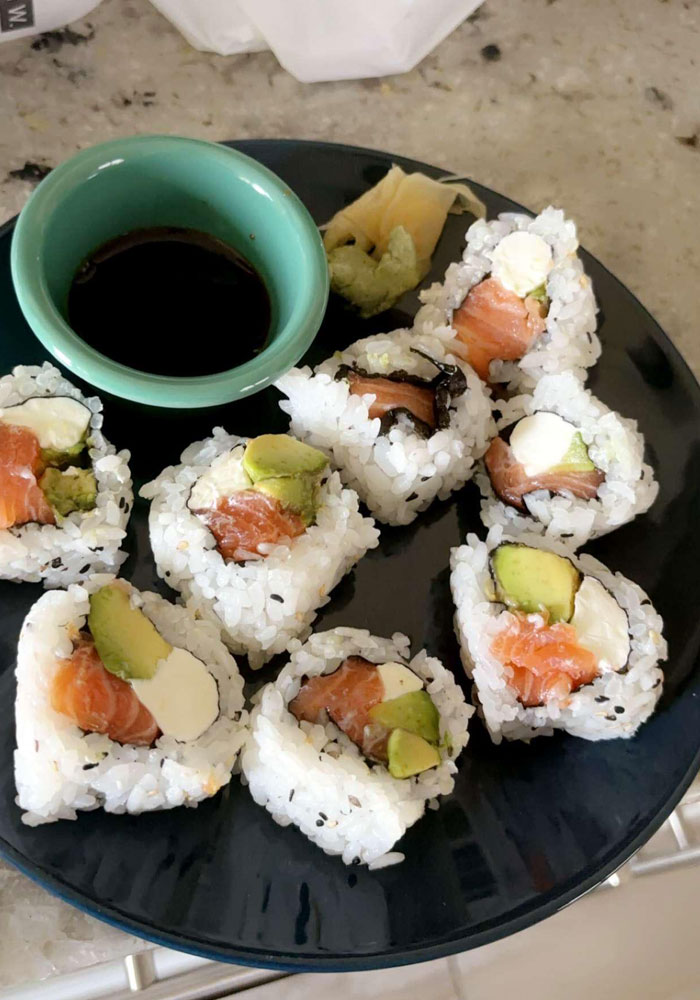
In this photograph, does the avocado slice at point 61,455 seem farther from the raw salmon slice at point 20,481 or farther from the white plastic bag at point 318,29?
the white plastic bag at point 318,29

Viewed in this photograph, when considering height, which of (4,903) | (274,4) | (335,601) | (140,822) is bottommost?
(4,903)

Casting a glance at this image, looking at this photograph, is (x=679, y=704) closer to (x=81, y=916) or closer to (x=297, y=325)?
(x=297, y=325)

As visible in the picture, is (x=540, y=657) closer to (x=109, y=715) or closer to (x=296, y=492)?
(x=296, y=492)

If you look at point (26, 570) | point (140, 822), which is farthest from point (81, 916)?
point (26, 570)

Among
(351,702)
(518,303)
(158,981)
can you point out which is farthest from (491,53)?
(158,981)

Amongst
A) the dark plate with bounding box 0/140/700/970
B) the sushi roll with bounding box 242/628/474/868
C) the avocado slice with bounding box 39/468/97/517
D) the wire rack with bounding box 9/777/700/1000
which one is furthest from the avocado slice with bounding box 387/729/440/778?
the avocado slice with bounding box 39/468/97/517

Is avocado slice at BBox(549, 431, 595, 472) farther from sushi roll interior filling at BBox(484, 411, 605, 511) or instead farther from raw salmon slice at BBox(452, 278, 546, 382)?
raw salmon slice at BBox(452, 278, 546, 382)
